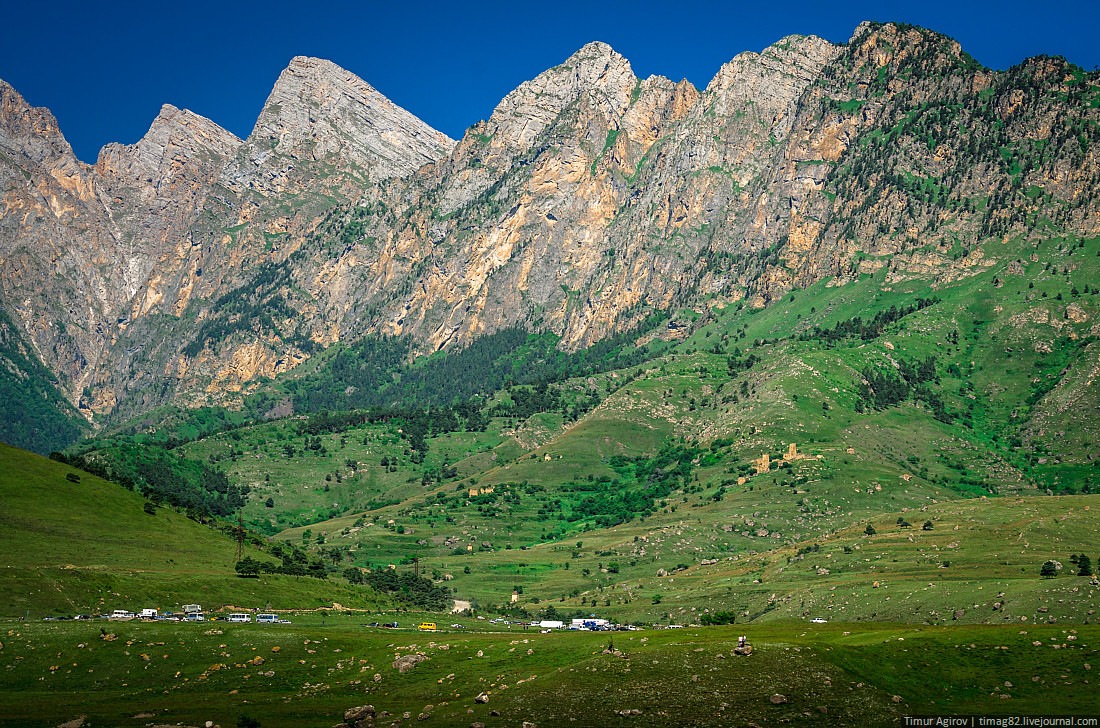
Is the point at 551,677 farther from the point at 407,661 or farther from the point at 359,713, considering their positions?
the point at 407,661

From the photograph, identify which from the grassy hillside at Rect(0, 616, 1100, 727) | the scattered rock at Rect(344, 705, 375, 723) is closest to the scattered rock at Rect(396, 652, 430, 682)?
the grassy hillside at Rect(0, 616, 1100, 727)

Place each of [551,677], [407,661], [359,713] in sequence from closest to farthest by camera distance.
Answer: [359,713]
[551,677]
[407,661]

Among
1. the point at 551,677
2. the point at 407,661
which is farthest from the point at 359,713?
the point at 407,661

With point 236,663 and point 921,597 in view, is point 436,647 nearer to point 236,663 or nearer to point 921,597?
point 236,663

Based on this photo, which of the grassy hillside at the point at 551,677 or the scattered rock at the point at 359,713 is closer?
the grassy hillside at the point at 551,677

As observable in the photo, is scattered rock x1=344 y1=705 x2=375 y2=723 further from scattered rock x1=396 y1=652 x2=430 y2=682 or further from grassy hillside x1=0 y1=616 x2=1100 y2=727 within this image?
scattered rock x1=396 y1=652 x2=430 y2=682

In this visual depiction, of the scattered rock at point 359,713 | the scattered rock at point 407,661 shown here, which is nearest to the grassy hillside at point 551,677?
the scattered rock at point 407,661

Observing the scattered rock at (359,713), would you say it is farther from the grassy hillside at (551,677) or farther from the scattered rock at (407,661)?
the scattered rock at (407,661)

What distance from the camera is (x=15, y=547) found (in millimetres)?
192000

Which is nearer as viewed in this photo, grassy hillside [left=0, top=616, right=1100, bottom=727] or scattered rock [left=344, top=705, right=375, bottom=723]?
grassy hillside [left=0, top=616, right=1100, bottom=727]

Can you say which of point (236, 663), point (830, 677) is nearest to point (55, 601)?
point (236, 663)

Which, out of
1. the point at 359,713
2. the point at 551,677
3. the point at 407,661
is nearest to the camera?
the point at 359,713

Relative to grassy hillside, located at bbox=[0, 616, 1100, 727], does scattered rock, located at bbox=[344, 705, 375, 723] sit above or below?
below

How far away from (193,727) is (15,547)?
120949mm
